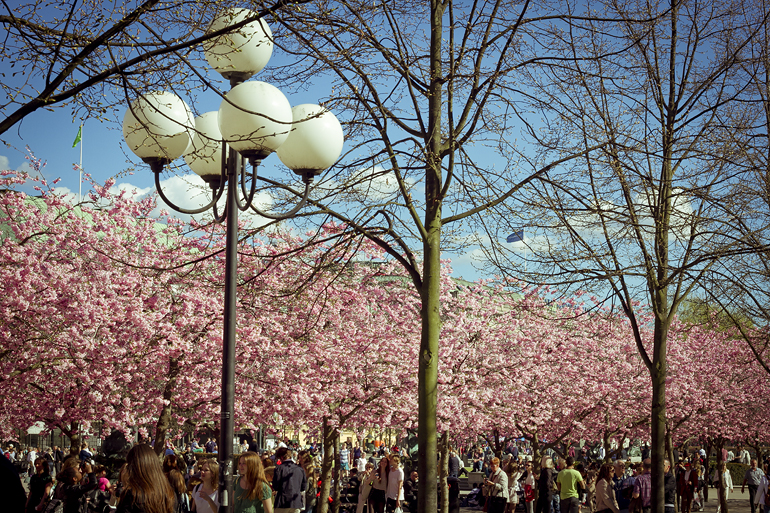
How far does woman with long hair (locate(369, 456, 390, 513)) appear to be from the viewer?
15.8 m

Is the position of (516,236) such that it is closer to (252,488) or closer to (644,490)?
(252,488)

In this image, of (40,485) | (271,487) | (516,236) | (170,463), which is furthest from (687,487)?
(40,485)

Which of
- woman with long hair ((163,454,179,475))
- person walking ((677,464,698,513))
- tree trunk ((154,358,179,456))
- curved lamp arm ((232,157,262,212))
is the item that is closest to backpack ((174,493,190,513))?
woman with long hair ((163,454,179,475))

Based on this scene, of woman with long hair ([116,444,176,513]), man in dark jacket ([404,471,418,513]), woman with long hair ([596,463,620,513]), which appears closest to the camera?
Result: woman with long hair ([116,444,176,513])

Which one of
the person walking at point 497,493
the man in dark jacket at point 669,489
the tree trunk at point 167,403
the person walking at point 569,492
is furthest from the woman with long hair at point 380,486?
the man in dark jacket at point 669,489

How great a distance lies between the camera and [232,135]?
18.2ft

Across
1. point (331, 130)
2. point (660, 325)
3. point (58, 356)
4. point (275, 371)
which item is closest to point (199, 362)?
point (275, 371)

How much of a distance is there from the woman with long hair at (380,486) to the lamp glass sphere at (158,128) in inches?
435

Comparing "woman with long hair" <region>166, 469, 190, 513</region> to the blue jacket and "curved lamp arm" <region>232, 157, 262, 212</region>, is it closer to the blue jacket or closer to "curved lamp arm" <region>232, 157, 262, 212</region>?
the blue jacket

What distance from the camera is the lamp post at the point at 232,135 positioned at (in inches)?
212

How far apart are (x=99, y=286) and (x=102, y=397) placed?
235 centimetres

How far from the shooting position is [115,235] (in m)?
17.8

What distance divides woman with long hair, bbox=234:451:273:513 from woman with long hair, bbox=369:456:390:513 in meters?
8.59

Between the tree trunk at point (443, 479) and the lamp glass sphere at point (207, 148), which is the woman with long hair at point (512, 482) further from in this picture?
the lamp glass sphere at point (207, 148)
